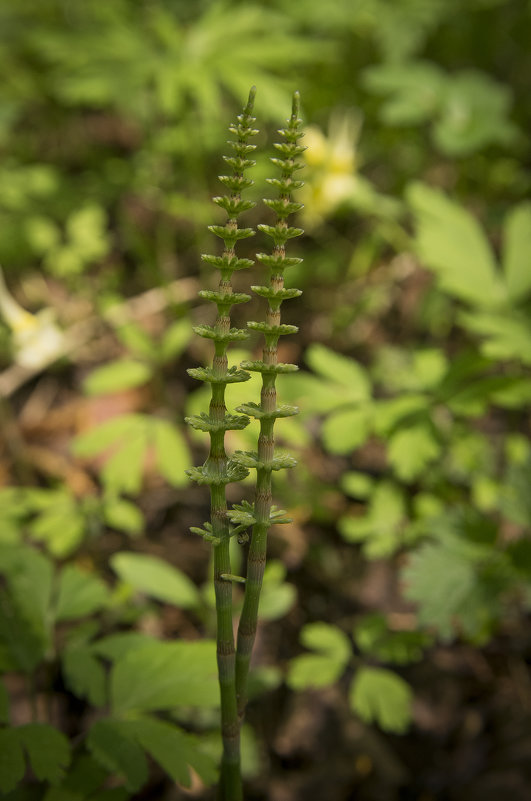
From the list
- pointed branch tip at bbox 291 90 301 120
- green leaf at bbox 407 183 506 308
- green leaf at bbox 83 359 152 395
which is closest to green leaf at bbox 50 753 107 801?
pointed branch tip at bbox 291 90 301 120

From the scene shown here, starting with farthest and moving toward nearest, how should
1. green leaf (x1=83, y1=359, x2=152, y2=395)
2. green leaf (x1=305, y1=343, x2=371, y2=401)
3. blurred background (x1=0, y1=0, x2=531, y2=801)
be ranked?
green leaf (x1=83, y1=359, x2=152, y2=395) < green leaf (x1=305, y1=343, x2=371, y2=401) < blurred background (x1=0, y1=0, x2=531, y2=801)

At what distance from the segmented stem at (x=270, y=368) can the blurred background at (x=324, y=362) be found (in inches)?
30.4

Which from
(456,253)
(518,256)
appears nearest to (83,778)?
(456,253)

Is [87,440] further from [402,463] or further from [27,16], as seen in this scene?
[27,16]

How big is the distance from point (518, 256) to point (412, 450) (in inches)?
34.9

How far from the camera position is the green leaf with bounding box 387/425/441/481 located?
188 centimetres

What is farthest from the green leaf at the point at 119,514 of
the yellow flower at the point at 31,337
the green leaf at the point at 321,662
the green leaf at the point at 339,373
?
the yellow flower at the point at 31,337

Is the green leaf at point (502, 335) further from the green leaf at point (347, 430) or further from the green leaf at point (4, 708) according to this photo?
the green leaf at point (4, 708)

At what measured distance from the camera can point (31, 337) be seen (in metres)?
3.03

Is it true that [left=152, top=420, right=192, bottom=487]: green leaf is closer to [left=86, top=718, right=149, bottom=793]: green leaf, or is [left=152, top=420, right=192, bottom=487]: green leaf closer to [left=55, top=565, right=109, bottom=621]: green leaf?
[left=55, top=565, right=109, bottom=621]: green leaf

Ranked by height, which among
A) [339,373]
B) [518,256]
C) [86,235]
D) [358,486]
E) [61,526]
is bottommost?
[61,526]

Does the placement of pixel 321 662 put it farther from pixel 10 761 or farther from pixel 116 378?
pixel 116 378

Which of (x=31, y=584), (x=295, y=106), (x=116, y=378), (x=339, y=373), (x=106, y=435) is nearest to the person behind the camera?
(x=295, y=106)

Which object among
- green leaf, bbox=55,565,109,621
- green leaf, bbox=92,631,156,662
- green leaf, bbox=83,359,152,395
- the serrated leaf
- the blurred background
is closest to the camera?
green leaf, bbox=92,631,156,662
